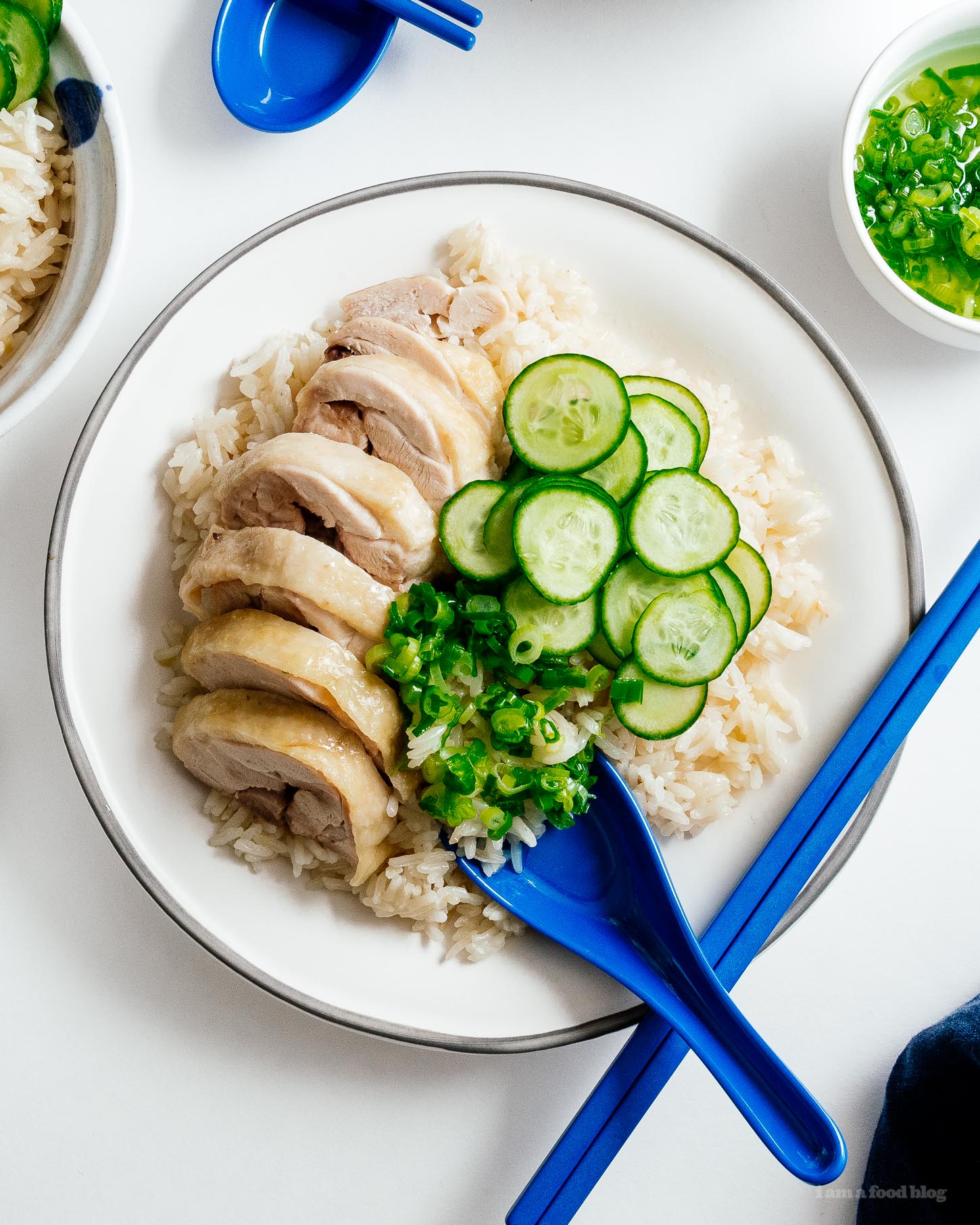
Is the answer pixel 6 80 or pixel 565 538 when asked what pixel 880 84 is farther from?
pixel 6 80

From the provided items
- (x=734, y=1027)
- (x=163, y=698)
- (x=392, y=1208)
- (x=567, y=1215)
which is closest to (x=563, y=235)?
(x=163, y=698)

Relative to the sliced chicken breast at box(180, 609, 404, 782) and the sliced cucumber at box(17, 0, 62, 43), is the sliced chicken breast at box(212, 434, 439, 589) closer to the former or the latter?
the sliced chicken breast at box(180, 609, 404, 782)

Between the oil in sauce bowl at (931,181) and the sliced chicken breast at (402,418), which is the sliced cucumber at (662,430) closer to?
the sliced chicken breast at (402,418)

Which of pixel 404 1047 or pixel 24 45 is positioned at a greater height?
pixel 24 45

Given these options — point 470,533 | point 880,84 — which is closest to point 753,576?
point 470,533

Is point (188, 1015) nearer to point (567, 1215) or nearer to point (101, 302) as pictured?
point (567, 1215)

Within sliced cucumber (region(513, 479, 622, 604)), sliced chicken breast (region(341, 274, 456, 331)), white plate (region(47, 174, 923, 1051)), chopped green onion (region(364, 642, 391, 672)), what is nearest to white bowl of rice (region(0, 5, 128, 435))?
white plate (region(47, 174, 923, 1051))

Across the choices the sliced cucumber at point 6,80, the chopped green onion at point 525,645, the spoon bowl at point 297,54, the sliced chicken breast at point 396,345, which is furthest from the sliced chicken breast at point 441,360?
the sliced cucumber at point 6,80
